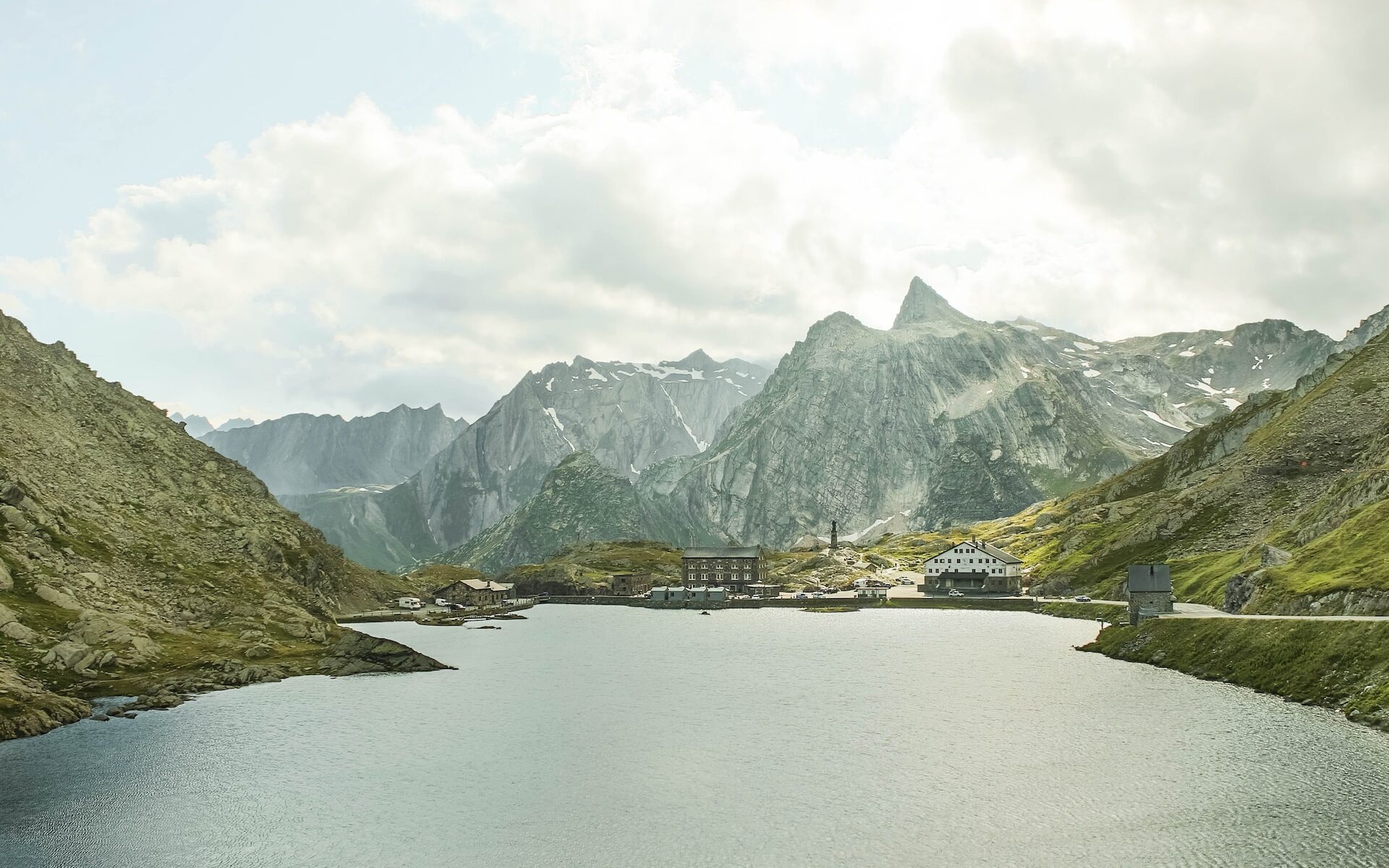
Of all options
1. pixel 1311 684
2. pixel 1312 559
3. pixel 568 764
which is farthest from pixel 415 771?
pixel 1312 559

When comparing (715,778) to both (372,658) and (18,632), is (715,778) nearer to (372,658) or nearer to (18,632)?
(372,658)

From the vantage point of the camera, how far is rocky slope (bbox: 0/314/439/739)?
281 ft

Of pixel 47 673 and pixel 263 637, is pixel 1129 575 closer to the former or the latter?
pixel 263 637

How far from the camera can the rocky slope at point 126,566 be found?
281 ft

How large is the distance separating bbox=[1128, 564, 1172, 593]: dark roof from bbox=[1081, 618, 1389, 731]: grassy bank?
5.33 m

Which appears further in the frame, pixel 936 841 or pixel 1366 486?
pixel 1366 486

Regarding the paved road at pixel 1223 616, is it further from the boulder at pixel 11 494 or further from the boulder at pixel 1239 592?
the boulder at pixel 11 494

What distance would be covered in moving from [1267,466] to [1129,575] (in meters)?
99.0

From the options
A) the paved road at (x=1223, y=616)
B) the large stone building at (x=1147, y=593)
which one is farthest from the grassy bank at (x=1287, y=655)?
the large stone building at (x=1147, y=593)

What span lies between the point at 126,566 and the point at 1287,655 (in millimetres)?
136480

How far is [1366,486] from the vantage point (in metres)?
126

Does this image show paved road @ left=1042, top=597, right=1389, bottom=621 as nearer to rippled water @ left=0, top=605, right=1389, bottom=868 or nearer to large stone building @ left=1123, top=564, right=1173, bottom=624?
large stone building @ left=1123, top=564, right=1173, bottom=624

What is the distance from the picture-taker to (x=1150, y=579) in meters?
118

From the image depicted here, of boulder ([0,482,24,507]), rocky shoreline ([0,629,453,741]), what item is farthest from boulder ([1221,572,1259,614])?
boulder ([0,482,24,507])
